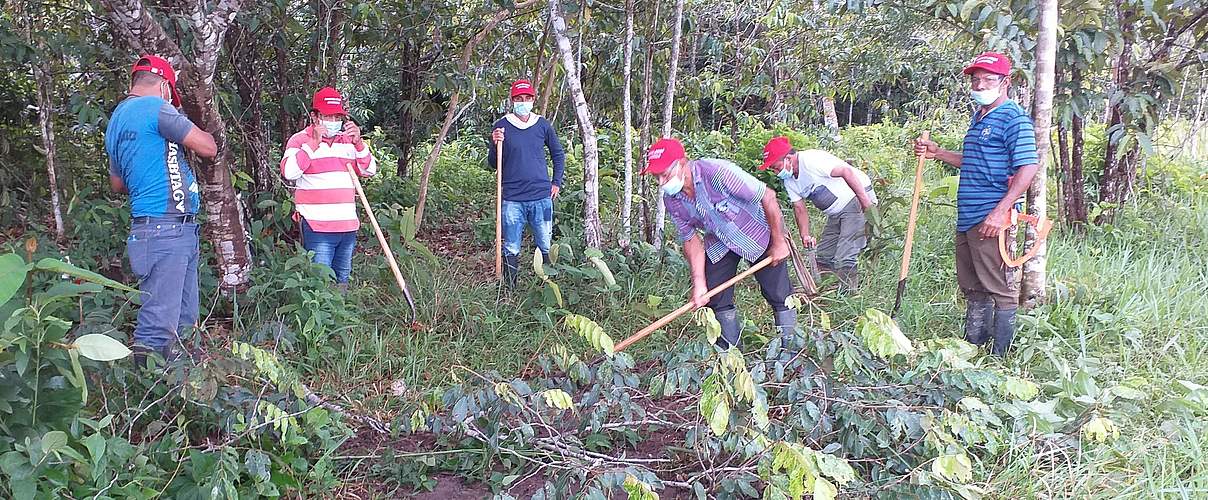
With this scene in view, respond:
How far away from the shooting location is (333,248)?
4.43 metres

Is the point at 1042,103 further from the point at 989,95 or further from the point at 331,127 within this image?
the point at 331,127

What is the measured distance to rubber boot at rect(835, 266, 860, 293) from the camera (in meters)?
4.85

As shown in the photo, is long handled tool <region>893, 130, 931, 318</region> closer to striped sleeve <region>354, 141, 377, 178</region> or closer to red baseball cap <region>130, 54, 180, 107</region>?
striped sleeve <region>354, 141, 377, 178</region>

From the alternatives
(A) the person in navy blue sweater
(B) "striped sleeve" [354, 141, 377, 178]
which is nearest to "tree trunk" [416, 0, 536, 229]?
(A) the person in navy blue sweater

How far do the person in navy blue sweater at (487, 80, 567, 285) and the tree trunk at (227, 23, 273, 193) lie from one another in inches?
65.2

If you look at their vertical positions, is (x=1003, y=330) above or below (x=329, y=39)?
below

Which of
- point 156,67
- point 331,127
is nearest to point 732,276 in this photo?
point 331,127

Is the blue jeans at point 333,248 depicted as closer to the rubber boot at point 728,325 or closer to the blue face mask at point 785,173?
the rubber boot at point 728,325

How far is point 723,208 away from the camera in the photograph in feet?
11.8

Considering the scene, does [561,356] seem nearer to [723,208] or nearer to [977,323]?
[723,208]

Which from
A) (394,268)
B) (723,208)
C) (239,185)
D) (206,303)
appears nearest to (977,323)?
(723,208)

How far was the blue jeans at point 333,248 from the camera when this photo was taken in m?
4.32

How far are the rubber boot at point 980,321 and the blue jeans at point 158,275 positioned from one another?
3.73 m

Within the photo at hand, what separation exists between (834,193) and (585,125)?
1626 millimetres
